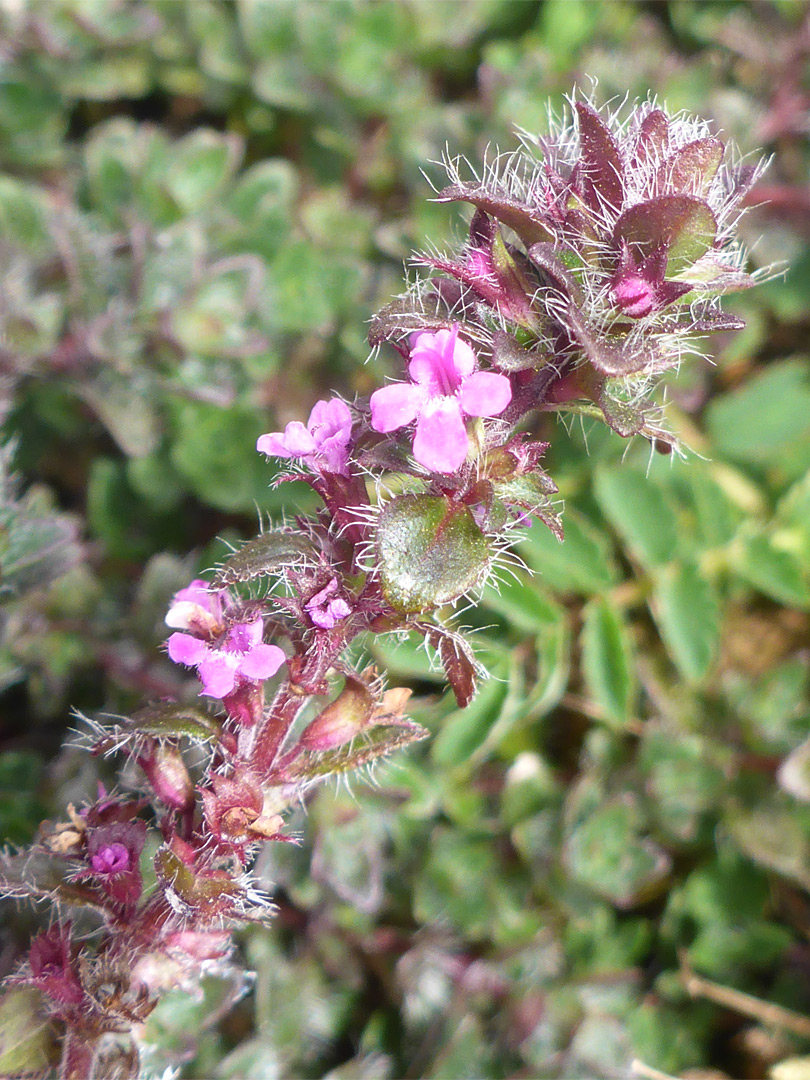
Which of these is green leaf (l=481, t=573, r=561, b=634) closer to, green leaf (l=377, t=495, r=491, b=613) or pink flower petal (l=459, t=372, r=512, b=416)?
green leaf (l=377, t=495, r=491, b=613)

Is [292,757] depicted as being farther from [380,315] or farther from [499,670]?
[499,670]

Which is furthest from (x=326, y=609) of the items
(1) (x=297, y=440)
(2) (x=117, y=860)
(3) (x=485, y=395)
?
(2) (x=117, y=860)

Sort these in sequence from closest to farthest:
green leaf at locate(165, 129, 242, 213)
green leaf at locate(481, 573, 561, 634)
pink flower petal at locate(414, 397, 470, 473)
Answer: pink flower petal at locate(414, 397, 470, 473) < green leaf at locate(481, 573, 561, 634) < green leaf at locate(165, 129, 242, 213)

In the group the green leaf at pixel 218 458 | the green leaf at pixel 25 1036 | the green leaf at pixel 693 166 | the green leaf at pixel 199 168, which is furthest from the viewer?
the green leaf at pixel 199 168

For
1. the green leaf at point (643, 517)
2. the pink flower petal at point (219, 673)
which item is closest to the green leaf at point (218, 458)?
the green leaf at point (643, 517)

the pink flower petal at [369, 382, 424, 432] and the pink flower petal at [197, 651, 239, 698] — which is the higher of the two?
the pink flower petal at [369, 382, 424, 432]

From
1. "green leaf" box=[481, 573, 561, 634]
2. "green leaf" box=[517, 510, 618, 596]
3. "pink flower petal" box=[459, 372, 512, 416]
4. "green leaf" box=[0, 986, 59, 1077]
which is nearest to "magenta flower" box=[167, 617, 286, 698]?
"pink flower petal" box=[459, 372, 512, 416]

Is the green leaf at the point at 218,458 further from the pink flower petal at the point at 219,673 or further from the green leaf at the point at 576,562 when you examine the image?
the pink flower petal at the point at 219,673

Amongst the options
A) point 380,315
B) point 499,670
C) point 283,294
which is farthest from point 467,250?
point 283,294
